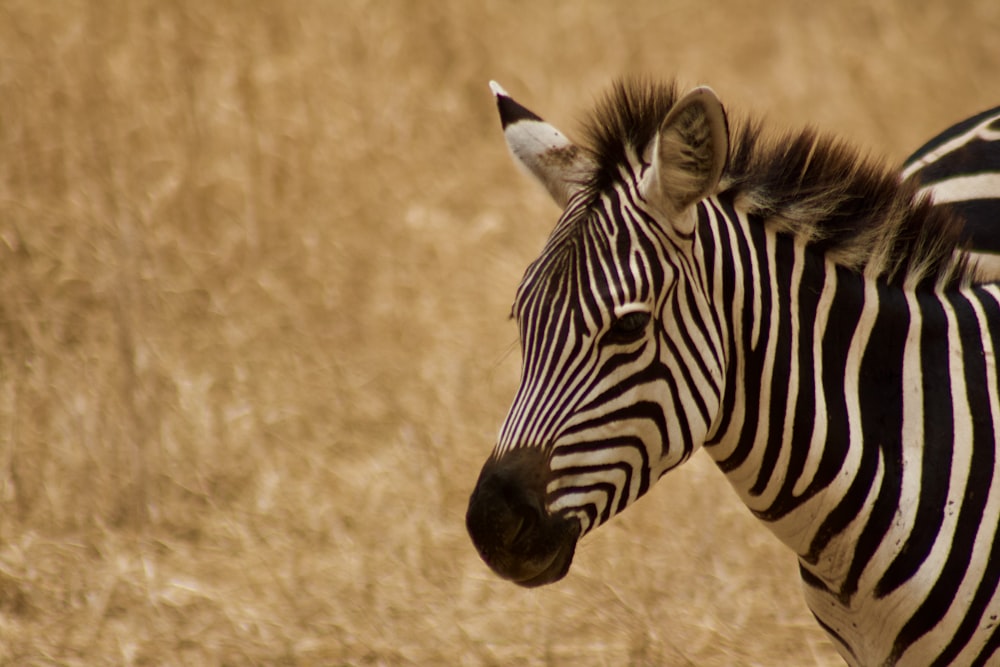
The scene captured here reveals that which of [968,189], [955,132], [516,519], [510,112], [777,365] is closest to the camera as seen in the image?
[516,519]

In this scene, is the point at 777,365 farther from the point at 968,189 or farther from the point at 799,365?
the point at 968,189

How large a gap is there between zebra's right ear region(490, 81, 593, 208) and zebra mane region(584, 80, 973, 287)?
0.08m

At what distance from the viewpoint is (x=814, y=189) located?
308cm

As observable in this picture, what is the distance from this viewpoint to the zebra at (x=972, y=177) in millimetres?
4035

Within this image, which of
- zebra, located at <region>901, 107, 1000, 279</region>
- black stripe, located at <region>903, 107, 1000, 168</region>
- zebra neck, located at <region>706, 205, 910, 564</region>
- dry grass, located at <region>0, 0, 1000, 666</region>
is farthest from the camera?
dry grass, located at <region>0, 0, 1000, 666</region>

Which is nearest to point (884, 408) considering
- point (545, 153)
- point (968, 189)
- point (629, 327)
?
point (629, 327)

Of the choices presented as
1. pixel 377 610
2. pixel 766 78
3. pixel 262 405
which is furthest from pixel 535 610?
pixel 766 78

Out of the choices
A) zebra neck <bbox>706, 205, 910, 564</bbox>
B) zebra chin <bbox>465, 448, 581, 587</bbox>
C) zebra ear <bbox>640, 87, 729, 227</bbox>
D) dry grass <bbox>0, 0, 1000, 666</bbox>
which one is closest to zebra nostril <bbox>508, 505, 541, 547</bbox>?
zebra chin <bbox>465, 448, 581, 587</bbox>

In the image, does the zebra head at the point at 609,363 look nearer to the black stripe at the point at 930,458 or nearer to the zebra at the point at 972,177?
the black stripe at the point at 930,458

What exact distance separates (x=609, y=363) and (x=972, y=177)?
243cm

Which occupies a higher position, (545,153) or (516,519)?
(545,153)

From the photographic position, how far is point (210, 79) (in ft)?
29.2

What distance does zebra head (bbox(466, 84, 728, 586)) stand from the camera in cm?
276

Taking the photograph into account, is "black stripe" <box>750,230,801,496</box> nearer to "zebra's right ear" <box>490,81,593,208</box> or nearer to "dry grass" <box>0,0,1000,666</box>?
"zebra's right ear" <box>490,81,593,208</box>
